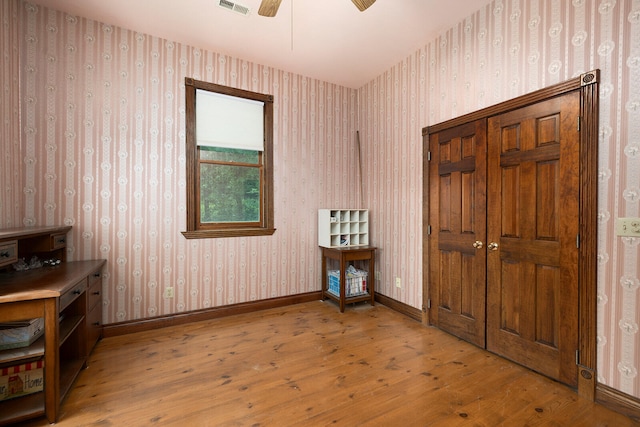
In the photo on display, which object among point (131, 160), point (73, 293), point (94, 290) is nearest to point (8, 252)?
point (73, 293)

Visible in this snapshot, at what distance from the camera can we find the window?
3.26m

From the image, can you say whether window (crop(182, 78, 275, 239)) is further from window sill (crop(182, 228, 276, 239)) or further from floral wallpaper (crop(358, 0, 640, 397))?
floral wallpaper (crop(358, 0, 640, 397))

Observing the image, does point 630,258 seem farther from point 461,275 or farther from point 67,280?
point 67,280

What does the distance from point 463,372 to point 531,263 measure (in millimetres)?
989

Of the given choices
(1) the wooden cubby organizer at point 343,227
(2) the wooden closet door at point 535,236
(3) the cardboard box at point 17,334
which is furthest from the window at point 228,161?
(2) the wooden closet door at point 535,236

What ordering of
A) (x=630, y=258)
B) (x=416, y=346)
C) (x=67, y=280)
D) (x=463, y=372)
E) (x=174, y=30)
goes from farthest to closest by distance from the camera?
(x=174, y=30) → (x=416, y=346) → (x=463, y=372) → (x=67, y=280) → (x=630, y=258)

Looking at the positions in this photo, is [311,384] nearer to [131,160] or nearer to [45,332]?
[45,332]

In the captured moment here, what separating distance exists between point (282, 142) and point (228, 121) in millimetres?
694

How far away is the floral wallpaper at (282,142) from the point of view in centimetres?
186

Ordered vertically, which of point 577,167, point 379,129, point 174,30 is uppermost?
point 174,30

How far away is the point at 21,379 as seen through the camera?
5.84 feet

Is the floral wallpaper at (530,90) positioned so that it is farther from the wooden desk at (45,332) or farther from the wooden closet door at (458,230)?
the wooden desk at (45,332)

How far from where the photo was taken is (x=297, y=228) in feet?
12.8

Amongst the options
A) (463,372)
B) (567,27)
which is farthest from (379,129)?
(463,372)
